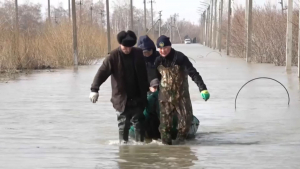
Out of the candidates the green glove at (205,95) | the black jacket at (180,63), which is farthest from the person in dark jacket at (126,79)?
the green glove at (205,95)

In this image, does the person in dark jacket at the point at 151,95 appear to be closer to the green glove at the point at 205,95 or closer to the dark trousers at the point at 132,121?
the dark trousers at the point at 132,121

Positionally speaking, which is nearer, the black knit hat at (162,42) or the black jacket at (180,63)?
the black knit hat at (162,42)

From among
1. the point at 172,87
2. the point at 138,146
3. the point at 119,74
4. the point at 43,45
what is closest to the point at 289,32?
the point at 43,45

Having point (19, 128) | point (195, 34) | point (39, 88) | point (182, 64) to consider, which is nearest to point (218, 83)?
point (39, 88)

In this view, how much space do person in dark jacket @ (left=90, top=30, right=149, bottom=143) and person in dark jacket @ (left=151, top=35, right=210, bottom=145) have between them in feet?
0.74

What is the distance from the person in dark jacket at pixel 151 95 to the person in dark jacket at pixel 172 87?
4.6 inches

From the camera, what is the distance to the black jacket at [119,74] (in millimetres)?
8844

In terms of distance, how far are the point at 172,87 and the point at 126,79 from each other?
57cm

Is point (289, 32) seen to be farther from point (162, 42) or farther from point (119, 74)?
point (119, 74)

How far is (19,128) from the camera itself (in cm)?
1123

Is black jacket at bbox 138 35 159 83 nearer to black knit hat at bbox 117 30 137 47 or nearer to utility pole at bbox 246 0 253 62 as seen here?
black knit hat at bbox 117 30 137 47

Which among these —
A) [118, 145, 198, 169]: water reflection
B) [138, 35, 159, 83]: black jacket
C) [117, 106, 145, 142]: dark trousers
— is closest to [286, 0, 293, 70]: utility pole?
[138, 35, 159, 83]: black jacket

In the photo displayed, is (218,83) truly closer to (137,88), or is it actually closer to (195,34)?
(137,88)

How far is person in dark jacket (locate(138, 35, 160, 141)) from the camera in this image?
9.02 meters
